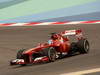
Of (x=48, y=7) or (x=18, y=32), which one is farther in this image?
(x=48, y=7)

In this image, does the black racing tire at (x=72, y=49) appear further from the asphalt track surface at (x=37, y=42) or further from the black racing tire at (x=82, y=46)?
the asphalt track surface at (x=37, y=42)

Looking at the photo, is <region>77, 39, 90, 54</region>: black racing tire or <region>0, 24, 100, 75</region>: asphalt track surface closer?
<region>0, 24, 100, 75</region>: asphalt track surface

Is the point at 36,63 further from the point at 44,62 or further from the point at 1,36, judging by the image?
the point at 1,36

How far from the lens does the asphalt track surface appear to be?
12.9 meters

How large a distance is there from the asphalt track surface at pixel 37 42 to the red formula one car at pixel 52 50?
0.71ft

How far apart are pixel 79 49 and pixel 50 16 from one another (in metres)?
9.28

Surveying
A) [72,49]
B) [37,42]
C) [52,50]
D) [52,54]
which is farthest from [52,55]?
[37,42]

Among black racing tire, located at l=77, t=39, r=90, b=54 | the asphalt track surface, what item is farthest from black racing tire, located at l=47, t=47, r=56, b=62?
black racing tire, located at l=77, t=39, r=90, b=54

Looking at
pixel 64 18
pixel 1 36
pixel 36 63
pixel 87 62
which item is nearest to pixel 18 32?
pixel 1 36

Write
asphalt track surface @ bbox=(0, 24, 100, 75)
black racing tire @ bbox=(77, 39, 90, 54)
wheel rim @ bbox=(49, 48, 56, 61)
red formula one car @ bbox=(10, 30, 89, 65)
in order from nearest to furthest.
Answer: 1. asphalt track surface @ bbox=(0, 24, 100, 75)
2. red formula one car @ bbox=(10, 30, 89, 65)
3. wheel rim @ bbox=(49, 48, 56, 61)
4. black racing tire @ bbox=(77, 39, 90, 54)

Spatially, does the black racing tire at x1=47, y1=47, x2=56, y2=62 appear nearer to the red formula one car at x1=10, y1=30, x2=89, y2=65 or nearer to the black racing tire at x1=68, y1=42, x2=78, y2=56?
the red formula one car at x1=10, y1=30, x2=89, y2=65

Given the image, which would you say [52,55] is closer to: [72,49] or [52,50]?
[52,50]

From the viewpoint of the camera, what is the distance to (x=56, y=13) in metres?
25.7

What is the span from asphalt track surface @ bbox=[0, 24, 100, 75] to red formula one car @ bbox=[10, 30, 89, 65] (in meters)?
0.22
